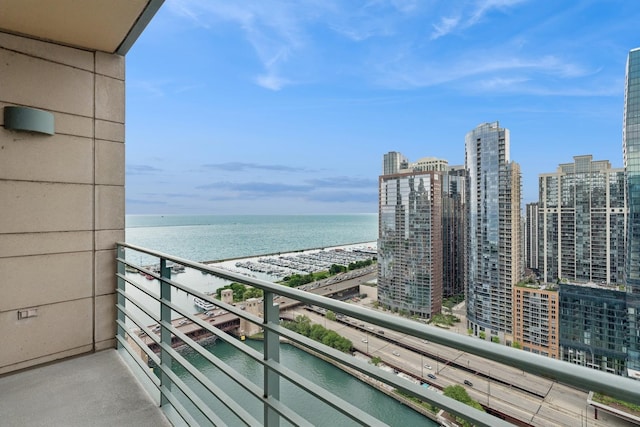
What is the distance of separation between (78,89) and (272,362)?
9.13ft

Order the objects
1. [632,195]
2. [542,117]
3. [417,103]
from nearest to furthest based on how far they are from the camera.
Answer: [632,195]
[542,117]
[417,103]

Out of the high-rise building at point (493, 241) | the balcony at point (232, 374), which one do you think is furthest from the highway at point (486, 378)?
the high-rise building at point (493, 241)

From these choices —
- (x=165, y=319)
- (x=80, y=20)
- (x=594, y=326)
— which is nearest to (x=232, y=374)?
(x=165, y=319)

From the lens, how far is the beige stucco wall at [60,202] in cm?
231

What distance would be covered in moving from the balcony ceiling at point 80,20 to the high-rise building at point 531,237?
63.6 ft

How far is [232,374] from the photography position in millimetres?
1242

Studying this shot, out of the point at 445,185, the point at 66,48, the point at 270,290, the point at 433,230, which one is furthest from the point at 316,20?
the point at 270,290

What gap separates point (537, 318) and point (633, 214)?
439 centimetres

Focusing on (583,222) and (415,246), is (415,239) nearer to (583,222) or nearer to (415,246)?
(415,246)

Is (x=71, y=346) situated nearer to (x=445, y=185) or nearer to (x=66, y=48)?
(x=66, y=48)

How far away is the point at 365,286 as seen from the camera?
15.4 m

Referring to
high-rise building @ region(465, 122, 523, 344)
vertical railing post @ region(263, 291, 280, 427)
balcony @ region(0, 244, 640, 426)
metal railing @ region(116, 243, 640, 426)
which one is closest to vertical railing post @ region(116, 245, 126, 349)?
balcony @ region(0, 244, 640, 426)

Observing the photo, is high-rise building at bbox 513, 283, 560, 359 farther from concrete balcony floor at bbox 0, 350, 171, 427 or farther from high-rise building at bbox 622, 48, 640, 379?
concrete balcony floor at bbox 0, 350, 171, 427

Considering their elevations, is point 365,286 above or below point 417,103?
below
